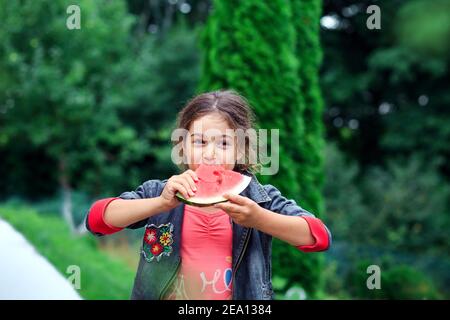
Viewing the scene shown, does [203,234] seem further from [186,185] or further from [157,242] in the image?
[186,185]

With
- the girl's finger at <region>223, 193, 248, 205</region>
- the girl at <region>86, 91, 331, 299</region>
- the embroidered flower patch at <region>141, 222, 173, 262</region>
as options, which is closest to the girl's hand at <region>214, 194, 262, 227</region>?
the girl's finger at <region>223, 193, 248, 205</region>

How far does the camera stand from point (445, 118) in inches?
600

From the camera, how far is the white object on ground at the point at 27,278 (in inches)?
127

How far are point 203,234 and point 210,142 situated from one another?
0.30 metres

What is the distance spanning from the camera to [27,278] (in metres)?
3.56

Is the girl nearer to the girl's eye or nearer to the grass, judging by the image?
the girl's eye

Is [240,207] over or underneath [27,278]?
over

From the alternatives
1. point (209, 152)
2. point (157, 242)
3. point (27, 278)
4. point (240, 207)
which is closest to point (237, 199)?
point (240, 207)

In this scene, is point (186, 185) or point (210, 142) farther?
point (210, 142)

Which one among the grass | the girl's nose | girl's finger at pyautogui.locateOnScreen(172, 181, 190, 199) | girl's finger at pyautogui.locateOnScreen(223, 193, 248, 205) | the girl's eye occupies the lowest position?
the grass

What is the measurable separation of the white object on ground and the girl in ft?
4.15

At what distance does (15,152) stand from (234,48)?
10210 millimetres

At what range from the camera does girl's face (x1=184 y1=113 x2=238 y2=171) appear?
76.9 inches
